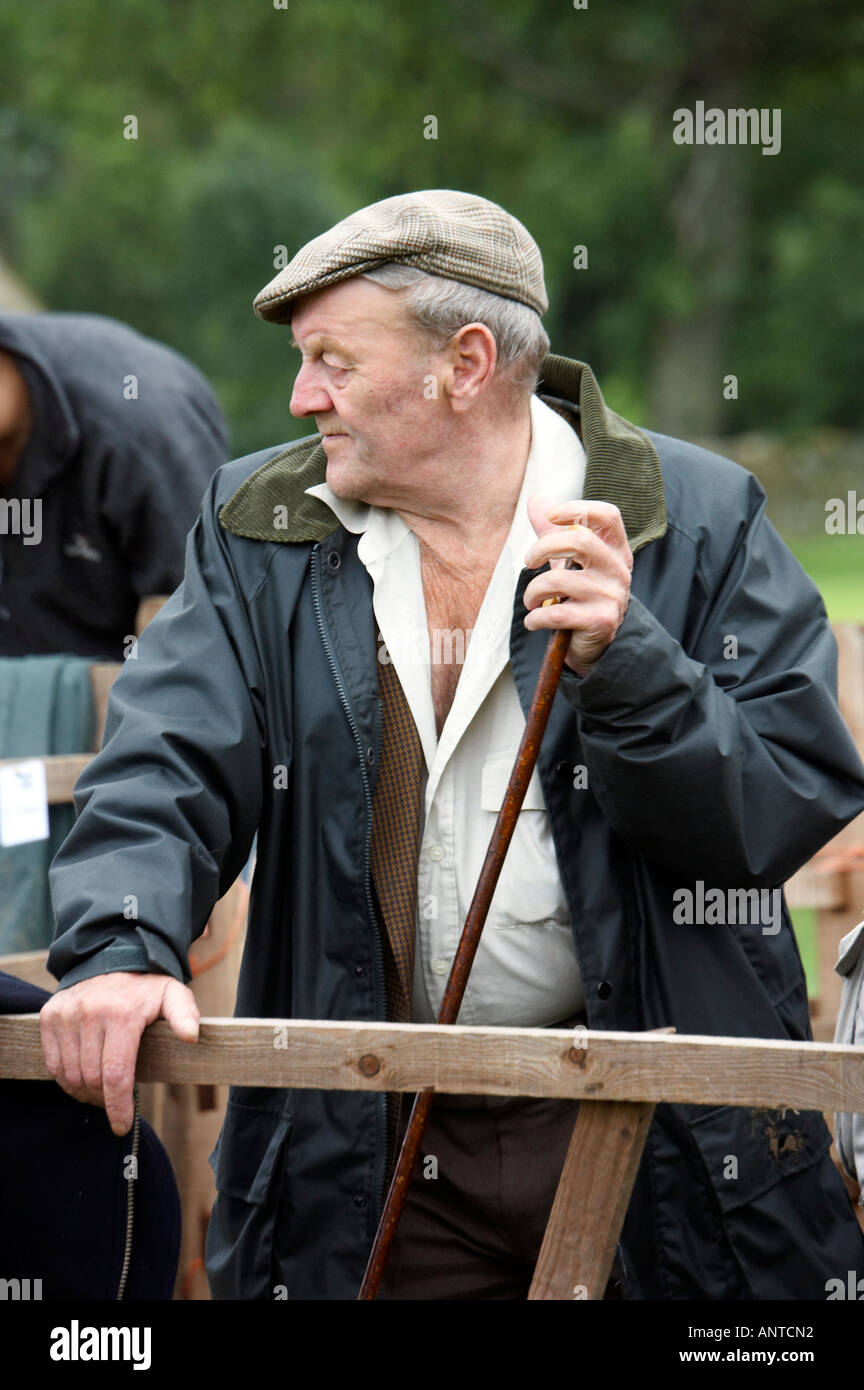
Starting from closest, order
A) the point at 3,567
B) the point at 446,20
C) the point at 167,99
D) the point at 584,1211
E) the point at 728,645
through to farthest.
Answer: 1. the point at 584,1211
2. the point at 728,645
3. the point at 3,567
4. the point at 446,20
5. the point at 167,99

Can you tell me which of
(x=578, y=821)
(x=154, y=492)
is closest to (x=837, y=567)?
(x=154, y=492)

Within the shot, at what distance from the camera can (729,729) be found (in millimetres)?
2285

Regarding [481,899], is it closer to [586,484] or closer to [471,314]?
[586,484]

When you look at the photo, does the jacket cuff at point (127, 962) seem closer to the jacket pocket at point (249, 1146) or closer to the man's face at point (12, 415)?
the jacket pocket at point (249, 1146)

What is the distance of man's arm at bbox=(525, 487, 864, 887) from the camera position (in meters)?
2.21

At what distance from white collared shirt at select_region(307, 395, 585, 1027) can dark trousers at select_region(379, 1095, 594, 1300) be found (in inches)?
6.1

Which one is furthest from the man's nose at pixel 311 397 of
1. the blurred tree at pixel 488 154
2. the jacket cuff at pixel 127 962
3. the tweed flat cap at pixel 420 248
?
the blurred tree at pixel 488 154

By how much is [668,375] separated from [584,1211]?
24302 mm

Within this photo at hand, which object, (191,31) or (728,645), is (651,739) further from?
(191,31)

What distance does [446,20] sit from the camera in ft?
79.5

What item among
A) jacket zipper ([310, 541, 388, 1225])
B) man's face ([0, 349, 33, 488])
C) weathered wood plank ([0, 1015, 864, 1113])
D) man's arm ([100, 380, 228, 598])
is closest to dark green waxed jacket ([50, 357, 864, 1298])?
jacket zipper ([310, 541, 388, 1225])

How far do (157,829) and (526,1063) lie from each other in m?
0.66

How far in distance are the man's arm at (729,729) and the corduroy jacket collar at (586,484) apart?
16 centimetres

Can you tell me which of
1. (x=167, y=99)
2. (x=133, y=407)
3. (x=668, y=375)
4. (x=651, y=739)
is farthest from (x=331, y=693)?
(x=167, y=99)
